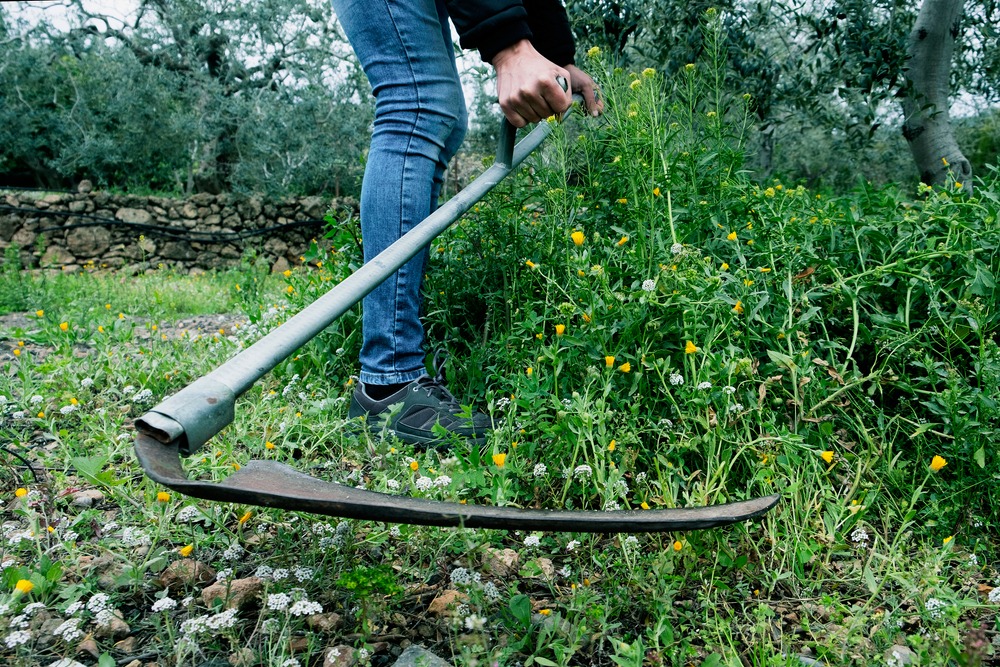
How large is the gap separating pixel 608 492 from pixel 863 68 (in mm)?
3143

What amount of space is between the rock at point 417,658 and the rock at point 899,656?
72 cm

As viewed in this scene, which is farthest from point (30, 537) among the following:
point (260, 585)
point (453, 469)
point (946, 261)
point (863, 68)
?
point (863, 68)

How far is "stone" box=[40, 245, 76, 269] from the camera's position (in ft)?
34.3

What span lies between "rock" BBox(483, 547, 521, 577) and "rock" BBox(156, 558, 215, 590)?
1.85ft

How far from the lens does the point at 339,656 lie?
1153 millimetres

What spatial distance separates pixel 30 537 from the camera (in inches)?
56.1

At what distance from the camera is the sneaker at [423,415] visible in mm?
1924

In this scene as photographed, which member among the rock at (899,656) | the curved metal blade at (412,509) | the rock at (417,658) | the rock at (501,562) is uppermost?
the curved metal blade at (412,509)

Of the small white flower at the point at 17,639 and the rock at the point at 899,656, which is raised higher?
the small white flower at the point at 17,639

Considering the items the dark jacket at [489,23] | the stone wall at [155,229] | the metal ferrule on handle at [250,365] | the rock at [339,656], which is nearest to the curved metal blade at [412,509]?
the metal ferrule on handle at [250,365]

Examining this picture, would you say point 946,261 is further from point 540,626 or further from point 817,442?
point 540,626

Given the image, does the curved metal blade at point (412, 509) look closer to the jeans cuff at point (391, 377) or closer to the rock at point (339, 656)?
the rock at point (339, 656)

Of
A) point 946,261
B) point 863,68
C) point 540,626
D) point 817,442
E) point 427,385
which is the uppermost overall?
point 863,68

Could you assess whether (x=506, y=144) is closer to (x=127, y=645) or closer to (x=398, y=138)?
(x=398, y=138)
